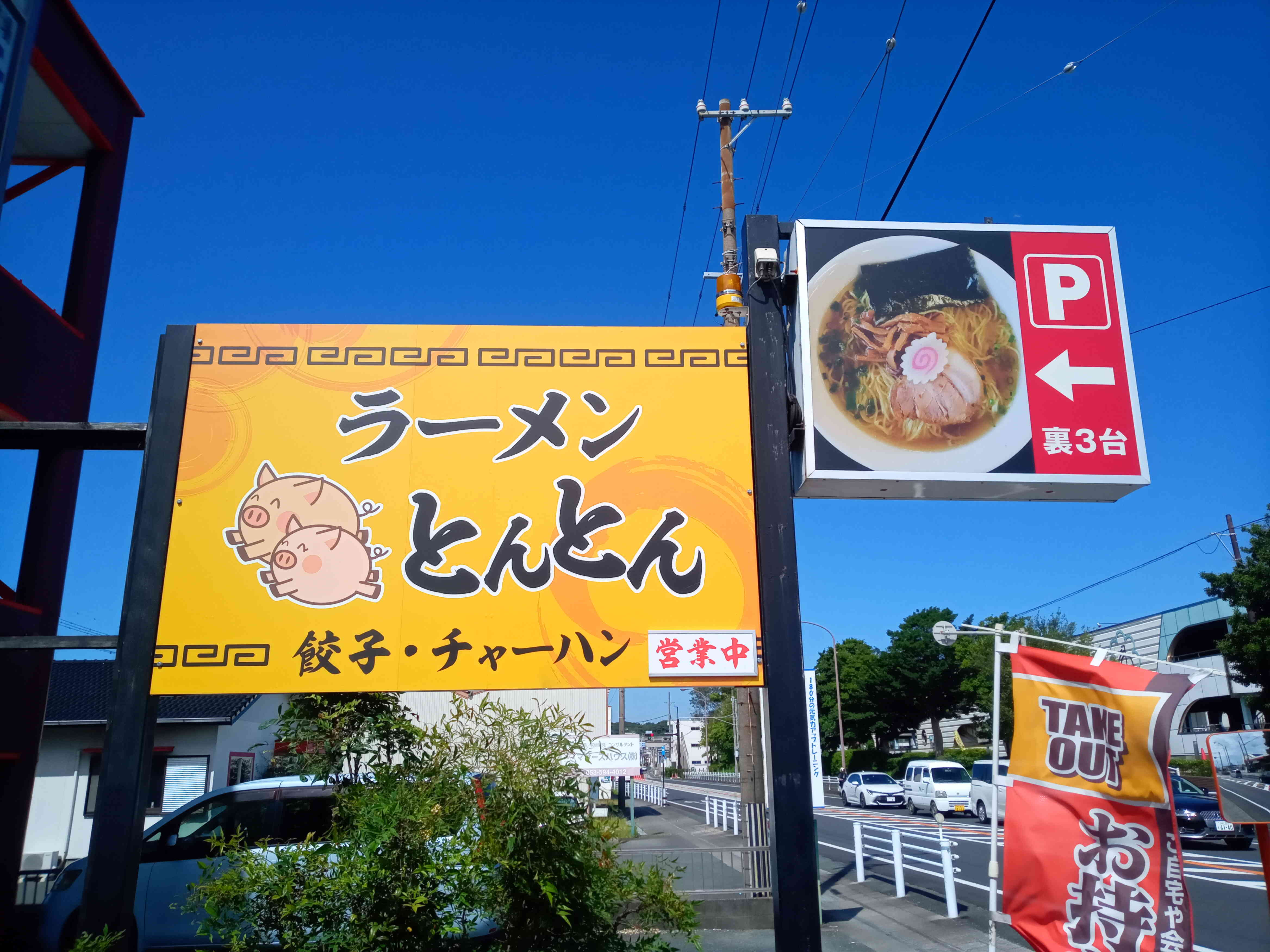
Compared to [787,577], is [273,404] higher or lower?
higher

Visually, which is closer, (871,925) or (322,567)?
(322,567)

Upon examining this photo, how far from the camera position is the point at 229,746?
734 inches

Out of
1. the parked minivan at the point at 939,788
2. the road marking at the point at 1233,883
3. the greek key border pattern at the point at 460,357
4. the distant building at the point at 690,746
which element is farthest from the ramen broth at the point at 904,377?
the distant building at the point at 690,746

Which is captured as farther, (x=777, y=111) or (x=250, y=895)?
(x=777, y=111)

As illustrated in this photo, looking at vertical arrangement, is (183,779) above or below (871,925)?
above

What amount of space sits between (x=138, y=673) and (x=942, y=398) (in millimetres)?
5252

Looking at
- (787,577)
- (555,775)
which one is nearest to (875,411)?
(787,577)

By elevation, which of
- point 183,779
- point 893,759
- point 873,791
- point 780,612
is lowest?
point 893,759

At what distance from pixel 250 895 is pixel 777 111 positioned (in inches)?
600

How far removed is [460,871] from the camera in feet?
14.5

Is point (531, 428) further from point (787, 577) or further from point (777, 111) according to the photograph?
point (777, 111)

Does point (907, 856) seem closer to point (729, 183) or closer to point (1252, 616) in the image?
point (729, 183)

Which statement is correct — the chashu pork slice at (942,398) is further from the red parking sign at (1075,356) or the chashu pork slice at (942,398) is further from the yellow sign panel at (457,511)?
the yellow sign panel at (457,511)

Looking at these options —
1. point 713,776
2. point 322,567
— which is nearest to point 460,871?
point 322,567
